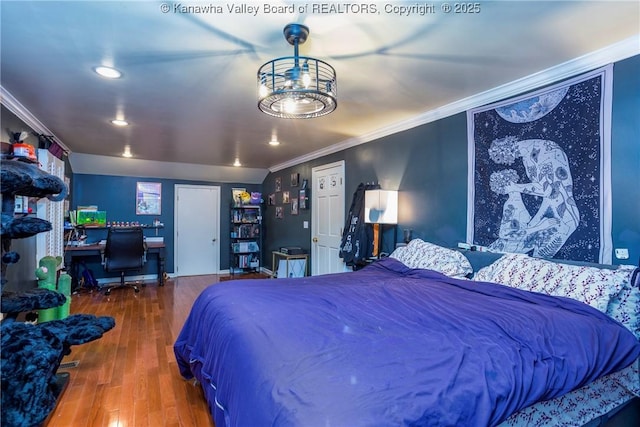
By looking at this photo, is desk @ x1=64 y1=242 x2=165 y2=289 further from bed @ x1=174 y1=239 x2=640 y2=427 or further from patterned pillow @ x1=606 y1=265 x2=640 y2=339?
patterned pillow @ x1=606 y1=265 x2=640 y2=339

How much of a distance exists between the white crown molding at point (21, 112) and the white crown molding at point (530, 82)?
3459 millimetres

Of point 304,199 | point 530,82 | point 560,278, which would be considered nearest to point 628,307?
point 560,278

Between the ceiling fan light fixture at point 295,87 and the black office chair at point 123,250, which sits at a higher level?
the ceiling fan light fixture at point 295,87

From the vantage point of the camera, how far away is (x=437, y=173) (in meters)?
3.22

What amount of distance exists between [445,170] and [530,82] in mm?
973

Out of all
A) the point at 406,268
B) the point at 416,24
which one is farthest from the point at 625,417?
the point at 416,24

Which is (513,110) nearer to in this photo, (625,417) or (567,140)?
(567,140)

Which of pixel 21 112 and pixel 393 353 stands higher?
pixel 21 112

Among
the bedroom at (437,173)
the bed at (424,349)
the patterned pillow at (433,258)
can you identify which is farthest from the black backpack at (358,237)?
the bed at (424,349)

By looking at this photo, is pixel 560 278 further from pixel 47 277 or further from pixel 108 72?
pixel 47 277

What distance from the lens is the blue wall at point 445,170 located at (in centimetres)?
195

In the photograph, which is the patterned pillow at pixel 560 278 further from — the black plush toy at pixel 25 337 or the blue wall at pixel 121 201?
the blue wall at pixel 121 201

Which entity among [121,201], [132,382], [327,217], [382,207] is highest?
[121,201]

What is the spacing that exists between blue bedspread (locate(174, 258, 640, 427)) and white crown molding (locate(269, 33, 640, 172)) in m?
1.50
